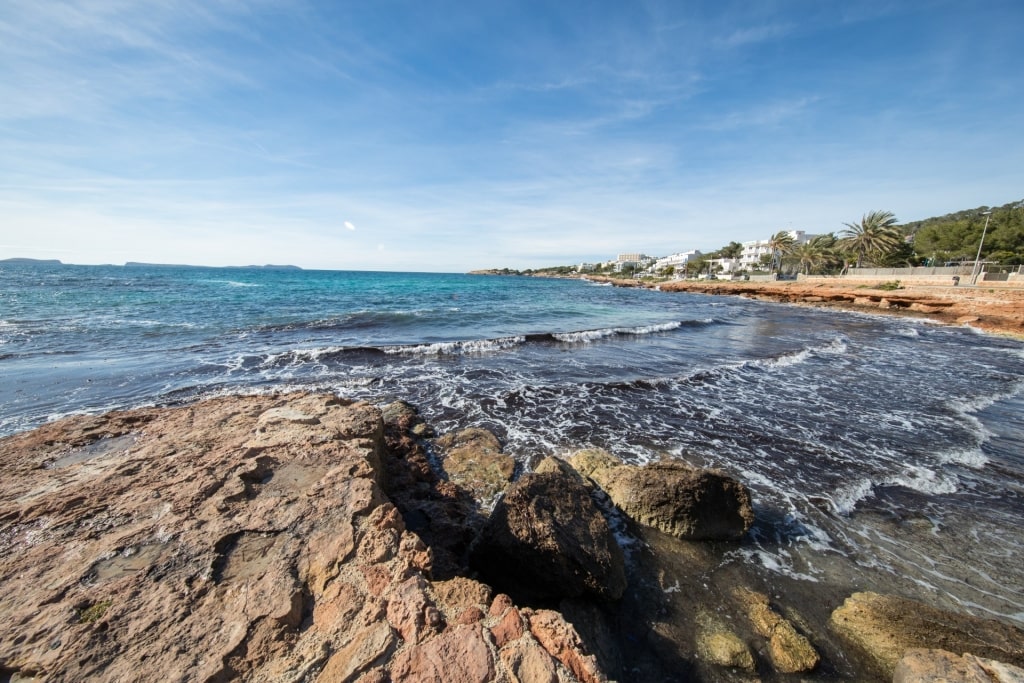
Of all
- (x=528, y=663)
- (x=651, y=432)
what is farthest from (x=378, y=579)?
(x=651, y=432)

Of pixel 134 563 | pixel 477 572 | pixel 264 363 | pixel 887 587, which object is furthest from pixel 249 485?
pixel 264 363

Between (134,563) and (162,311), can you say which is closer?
(134,563)

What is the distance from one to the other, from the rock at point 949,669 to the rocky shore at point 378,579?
0.02m

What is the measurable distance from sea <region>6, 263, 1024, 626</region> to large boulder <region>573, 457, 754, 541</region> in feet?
1.13

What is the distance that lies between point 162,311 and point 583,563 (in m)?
30.8

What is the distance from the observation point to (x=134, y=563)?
9.75 ft

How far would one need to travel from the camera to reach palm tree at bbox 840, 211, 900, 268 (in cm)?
5471

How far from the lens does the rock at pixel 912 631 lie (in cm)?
342

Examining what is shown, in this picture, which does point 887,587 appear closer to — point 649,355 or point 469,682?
point 469,682

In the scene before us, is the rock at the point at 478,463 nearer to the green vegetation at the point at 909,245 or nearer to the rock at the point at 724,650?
the rock at the point at 724,650

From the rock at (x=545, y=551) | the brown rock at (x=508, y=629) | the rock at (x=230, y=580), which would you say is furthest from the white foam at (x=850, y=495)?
the brown rock at (x=508, y=629)

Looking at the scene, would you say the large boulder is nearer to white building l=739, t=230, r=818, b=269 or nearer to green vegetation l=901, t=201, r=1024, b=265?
green vegetation l=901, t=201, r=1024, b=265

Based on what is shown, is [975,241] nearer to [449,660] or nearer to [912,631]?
[912,631]

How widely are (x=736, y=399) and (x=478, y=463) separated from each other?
776cm
